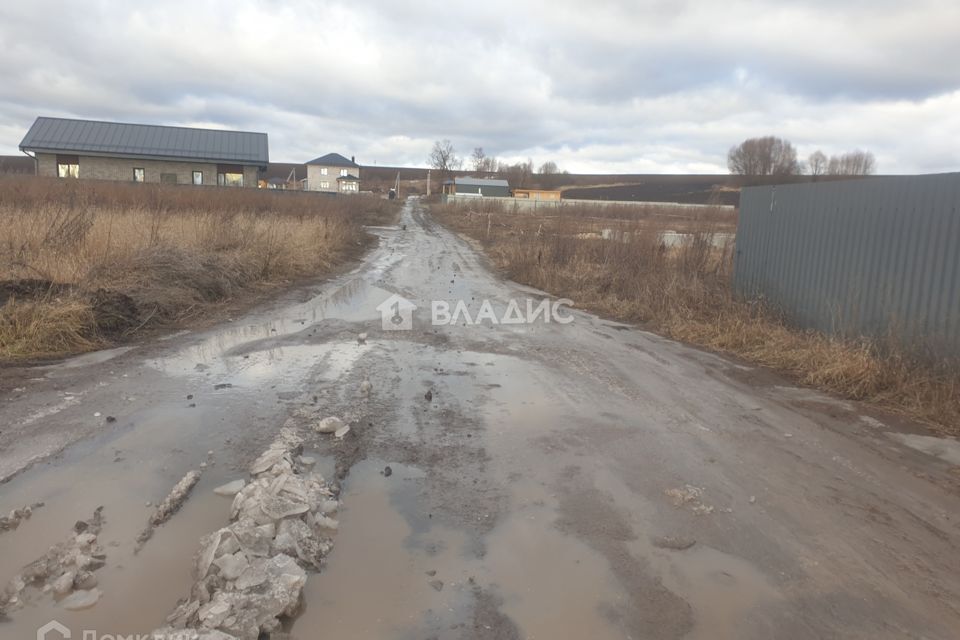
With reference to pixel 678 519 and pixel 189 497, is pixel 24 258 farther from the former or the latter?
pixel 678 519

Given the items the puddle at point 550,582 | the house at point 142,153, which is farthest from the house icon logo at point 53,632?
the house at point 142,153

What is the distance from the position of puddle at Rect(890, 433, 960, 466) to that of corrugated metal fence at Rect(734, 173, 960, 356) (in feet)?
4.66

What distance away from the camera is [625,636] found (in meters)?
2.82

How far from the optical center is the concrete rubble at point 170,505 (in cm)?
345

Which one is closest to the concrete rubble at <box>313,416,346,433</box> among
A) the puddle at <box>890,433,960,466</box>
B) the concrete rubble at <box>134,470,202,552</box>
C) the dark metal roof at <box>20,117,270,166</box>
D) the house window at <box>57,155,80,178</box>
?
the concrete rubble at <box>134,470,202,552</box>

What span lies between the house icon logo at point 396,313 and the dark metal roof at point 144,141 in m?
38.8

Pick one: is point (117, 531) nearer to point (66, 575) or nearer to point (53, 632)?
point (66, 575)

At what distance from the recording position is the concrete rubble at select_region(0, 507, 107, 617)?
288 cm

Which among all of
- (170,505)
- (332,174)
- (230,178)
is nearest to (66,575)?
(170,505)

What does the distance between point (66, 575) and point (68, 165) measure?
49.3 meters

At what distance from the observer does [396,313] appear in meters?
10.6

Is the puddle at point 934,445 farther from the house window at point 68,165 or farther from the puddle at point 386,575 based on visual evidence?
the house window at point 68,165

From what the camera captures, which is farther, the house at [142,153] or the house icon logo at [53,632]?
the house at [142,153]

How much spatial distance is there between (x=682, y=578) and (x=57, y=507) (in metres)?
3.67
